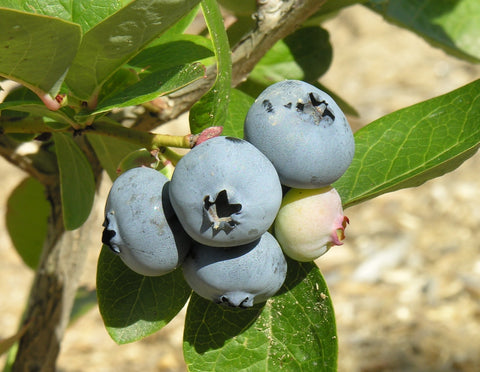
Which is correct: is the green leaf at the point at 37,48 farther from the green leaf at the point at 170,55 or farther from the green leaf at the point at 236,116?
the green leaf at the point at 236,116

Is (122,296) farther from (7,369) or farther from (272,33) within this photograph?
(7,369)

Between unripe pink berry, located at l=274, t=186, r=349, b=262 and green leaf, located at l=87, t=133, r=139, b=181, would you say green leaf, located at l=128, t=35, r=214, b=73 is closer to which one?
green leaf, located at l=87, t=133, r=139, b=181

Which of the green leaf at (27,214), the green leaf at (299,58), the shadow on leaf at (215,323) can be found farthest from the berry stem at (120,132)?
the green leaf at (27,214)

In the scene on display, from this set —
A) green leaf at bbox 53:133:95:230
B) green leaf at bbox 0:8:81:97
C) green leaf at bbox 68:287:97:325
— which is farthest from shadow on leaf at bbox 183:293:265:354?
green leaf at bbox 68:287:97:325

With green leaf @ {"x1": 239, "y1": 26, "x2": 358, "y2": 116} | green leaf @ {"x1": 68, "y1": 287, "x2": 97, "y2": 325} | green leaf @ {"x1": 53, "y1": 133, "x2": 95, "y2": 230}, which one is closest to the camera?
green leaf @ {"x1": 53, "y1": 133, "x2": 95, "y2": 230}

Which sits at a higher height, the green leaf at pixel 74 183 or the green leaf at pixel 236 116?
the green leaf at pixel 236 116

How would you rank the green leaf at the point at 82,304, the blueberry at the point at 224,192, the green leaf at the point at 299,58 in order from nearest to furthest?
the blueberry at the point at 224,192
the green leaf at the point at 299,58
the green leaf at the point at 82,304

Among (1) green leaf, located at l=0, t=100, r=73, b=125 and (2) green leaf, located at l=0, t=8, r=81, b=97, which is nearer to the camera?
(2) green leaf, located at l=0, t=8, r=81, b=97
